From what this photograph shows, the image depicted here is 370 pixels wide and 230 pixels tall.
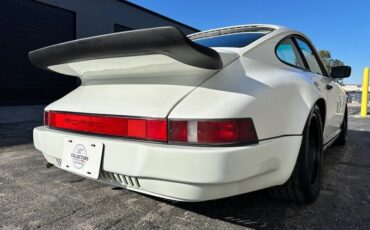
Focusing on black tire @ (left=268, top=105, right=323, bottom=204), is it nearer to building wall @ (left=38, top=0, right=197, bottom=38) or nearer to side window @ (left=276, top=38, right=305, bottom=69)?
side window @ (left=276, top=38, right=305, bottom=69)

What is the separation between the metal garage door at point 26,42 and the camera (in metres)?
10.3

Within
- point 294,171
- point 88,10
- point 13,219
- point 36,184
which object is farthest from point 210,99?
point 88,10

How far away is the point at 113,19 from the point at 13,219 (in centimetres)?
1292

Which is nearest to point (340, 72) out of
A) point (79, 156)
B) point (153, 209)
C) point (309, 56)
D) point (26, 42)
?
point (309, 56)

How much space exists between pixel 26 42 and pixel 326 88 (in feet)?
34.9

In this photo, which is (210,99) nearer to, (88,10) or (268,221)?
(268,221)

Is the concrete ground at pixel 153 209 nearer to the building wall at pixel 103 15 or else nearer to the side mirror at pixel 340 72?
the side mirror at pixel 340 72

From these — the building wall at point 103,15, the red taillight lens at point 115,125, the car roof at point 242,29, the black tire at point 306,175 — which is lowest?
the black tire at point 306,175

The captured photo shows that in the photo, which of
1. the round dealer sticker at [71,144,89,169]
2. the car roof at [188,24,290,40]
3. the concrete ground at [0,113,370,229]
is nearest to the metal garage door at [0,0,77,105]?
the concrete ground at [0,113,370,229]

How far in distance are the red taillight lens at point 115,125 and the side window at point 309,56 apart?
1725 millimetres

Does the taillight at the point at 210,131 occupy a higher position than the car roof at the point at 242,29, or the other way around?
the car roof at the point at 242,29

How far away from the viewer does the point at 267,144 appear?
1706 mm

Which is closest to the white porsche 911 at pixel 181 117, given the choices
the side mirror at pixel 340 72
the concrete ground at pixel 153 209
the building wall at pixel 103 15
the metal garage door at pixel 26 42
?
the concrete ground at pixel 153 209

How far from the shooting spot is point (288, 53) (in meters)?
2.50
